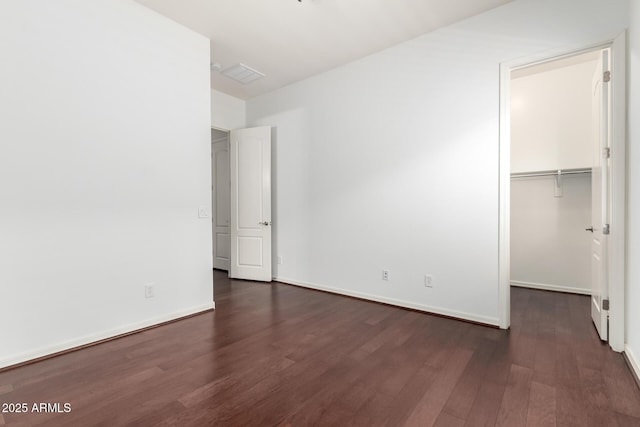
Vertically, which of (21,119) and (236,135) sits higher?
(236,135)

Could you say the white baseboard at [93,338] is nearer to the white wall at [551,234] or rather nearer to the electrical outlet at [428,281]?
the electrical outlet at [428,281]

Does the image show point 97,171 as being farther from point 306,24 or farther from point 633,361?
point 633,361

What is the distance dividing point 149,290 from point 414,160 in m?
3.08

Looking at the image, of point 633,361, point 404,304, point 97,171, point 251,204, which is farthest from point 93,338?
point 633,361

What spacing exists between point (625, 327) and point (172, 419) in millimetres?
3182

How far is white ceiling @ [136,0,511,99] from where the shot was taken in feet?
9.29

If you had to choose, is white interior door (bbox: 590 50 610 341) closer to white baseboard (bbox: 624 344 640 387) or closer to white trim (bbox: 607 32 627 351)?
white trim (bbox: 607 32 627 351)

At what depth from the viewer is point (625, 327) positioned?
2.27m

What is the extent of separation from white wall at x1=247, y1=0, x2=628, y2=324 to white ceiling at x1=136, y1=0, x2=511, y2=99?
206 mm

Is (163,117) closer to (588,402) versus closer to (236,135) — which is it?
(236,135)

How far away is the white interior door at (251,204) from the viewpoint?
4.70 m

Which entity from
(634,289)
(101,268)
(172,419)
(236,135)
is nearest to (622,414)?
(634,289)

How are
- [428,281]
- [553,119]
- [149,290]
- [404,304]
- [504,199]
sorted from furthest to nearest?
[553,119], [404,304], [428,281], [149,290], [504,199]

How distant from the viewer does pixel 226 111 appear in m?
4.97
